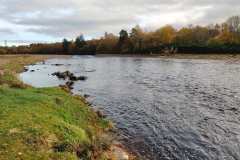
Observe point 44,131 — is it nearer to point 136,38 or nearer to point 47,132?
point 47,132

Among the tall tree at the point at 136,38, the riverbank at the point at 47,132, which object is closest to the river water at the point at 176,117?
the riverbank at the point at 47,132

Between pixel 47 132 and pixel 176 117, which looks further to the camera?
pixel 176 117

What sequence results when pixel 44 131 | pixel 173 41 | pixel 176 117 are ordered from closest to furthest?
pixel 44 131, pixel 176 117, pixel 173 41

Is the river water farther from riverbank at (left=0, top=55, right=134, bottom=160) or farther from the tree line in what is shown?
the tree line

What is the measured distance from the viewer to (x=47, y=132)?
1473cm

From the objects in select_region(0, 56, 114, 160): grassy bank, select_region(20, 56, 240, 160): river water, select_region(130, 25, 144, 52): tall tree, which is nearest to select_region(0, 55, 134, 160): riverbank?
select_region(0, 56, 114, 160): grassy bank

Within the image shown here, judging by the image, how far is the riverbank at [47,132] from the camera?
12774mm

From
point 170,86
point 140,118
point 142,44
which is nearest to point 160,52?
point 142,44

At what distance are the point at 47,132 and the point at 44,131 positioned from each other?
149 millimetres

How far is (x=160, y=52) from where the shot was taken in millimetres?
151750

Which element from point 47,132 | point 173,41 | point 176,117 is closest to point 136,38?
point 173,41

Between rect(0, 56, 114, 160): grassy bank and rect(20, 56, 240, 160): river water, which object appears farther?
A: rect(20, 56, 240, 160): river water

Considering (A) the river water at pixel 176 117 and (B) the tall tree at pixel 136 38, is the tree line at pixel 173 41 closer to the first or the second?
(B) the tall tree at pixel 136 38

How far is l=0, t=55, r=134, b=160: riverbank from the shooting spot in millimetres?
12774
